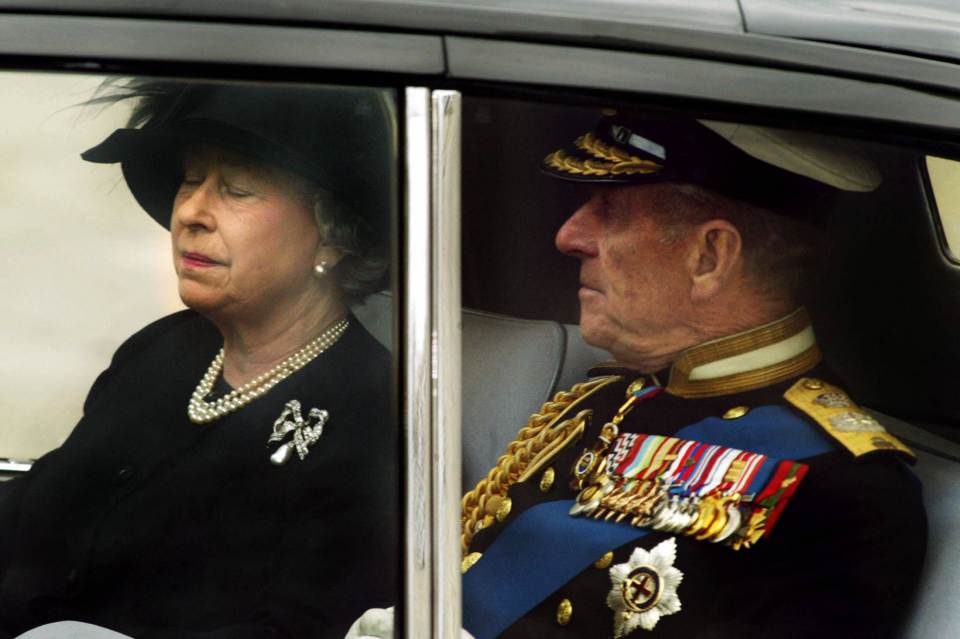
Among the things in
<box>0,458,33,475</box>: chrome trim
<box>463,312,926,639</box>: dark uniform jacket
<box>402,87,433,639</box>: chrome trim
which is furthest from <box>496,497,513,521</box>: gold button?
<box>0,458,33,475</box>: chrome trim

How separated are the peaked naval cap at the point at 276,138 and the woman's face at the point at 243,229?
0.8 inches

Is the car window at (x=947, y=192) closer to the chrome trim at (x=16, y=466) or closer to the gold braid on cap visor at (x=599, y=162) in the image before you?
the gold braid on cap visor at (x=599, y=162)

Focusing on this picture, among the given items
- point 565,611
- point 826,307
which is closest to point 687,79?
point 826,307

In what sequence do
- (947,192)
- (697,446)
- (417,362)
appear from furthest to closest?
(947,192) < (697,446) < (417,362)

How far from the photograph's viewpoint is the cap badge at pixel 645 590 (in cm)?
170

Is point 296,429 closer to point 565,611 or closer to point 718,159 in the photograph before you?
point 565,611

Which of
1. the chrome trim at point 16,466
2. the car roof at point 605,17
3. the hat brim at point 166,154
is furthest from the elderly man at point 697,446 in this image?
the chrome trim at point 16,466

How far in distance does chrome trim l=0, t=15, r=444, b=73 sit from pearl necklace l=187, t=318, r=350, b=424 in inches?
12.6

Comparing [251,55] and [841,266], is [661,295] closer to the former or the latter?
[841,266]

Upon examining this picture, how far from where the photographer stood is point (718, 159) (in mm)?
1716

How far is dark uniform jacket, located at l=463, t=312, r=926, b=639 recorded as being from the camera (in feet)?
5.56

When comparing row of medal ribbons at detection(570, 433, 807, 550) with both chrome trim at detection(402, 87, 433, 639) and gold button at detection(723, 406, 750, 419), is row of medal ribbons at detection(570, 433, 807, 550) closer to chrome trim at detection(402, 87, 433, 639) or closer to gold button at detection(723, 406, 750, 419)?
gold button at detection(723, 406, 750, 419)

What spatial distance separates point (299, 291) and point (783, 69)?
673mm

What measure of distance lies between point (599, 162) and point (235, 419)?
553mm
